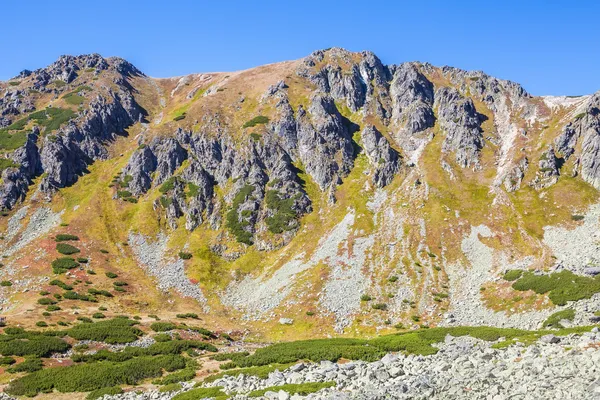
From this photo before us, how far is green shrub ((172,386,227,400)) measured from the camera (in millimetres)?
28844

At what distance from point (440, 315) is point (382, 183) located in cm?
5105

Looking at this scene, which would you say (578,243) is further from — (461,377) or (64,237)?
(64,237)

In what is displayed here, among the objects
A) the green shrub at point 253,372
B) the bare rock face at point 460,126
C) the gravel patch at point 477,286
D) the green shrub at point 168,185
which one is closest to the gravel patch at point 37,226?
the green shrub at point 168,185

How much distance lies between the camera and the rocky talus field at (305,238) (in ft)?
112

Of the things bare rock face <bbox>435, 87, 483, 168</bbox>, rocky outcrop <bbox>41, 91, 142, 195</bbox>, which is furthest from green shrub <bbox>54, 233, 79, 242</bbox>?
bare rock face <bbox>435, 87, 483, 168</bbox>

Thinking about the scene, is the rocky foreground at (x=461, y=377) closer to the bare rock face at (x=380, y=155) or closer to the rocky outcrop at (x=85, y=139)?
the bare rock face at (x=380, y=155)

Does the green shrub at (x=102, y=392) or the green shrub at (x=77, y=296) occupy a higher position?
the green shrub at (x=77, y=296)

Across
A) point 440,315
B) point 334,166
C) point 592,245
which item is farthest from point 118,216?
point 592,245

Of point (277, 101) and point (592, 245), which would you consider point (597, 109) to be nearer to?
point (592, 245)

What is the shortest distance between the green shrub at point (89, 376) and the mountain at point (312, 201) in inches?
921

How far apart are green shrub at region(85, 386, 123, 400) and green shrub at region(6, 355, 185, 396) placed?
150cm

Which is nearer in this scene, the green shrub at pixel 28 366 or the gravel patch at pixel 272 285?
the green shrub at pixel 28 366

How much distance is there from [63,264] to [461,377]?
3248 inches

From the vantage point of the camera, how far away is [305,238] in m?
95.1
